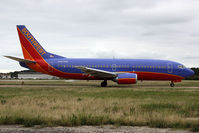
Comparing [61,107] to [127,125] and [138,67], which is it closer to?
[127,125]

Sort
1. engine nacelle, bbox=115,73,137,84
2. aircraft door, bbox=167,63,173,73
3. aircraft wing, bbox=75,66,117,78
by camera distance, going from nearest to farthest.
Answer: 1. engine nacelle, bbox=115,73,137,84
2. aircraft wing, bbox=75,66,117,78
3. aircraft door, bbox=167,63,173,73

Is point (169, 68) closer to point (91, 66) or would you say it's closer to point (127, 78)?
point (127, 78)

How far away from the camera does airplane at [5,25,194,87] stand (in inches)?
1149

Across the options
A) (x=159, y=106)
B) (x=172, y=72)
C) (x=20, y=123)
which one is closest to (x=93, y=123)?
(x=20, y=123)

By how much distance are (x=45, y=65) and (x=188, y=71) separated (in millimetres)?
18443

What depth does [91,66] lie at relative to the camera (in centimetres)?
2966

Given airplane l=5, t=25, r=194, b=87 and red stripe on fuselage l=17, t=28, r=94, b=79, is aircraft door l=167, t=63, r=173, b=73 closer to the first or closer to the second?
airplane l=5, t=25, r=194, b=87

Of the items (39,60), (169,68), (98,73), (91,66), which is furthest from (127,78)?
(39,60)

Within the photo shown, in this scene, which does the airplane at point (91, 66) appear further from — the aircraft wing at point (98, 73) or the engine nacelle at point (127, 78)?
the engine nacelle at point (127, 78)

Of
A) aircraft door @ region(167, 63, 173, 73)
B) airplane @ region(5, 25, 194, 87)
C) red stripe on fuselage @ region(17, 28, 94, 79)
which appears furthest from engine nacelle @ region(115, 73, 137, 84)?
aircraft door @ region(167, 63, 173, 73)

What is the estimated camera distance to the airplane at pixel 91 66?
29.2m

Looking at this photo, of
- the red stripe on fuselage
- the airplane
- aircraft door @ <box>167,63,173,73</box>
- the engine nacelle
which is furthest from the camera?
the red stripe on fuselage

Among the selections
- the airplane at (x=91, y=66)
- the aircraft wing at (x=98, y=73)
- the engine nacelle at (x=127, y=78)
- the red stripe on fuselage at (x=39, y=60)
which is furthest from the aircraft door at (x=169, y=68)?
the red stripe on fuselage at (x=39, y=60)

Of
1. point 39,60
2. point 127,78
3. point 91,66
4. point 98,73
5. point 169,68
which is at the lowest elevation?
point 127,78
